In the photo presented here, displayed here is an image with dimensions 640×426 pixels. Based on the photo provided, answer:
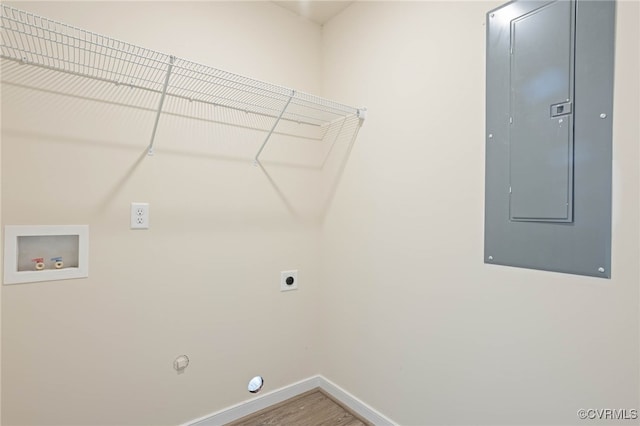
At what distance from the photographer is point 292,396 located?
2.02 m

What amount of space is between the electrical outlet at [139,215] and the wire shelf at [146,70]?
0.97 feet

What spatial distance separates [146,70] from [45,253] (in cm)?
94

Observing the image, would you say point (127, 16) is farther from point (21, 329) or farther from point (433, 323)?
point (433, 323)

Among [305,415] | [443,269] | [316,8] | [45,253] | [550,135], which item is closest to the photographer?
[550,135]

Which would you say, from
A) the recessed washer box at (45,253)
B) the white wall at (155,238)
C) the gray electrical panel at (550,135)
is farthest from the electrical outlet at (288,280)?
the gray electrical panel at (550,135)

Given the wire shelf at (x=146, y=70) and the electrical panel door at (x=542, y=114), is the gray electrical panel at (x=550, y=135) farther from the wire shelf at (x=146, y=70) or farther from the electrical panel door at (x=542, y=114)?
the wire shelf at (x=146, y=70)

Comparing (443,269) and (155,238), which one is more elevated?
(155,238)

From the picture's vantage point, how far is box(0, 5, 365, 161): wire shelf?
1.22 m

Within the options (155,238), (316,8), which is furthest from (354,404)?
(316,8)

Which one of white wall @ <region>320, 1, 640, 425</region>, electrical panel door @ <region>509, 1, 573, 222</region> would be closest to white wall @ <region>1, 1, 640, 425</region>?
white wall @ <region>320, 1, 640, 425</region>

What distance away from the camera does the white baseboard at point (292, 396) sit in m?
1.72

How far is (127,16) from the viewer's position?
1.46m

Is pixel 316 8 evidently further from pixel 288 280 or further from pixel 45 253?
pixel 45 253

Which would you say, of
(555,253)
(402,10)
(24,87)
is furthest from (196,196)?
(555,253)
